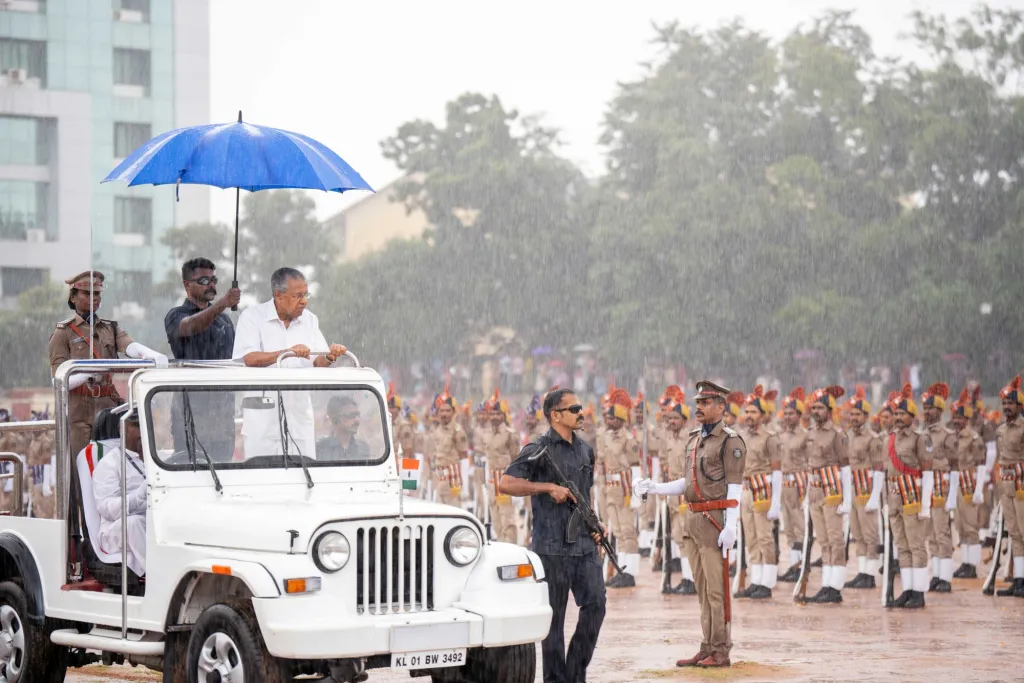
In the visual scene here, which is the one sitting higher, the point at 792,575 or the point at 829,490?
the point at 829,490

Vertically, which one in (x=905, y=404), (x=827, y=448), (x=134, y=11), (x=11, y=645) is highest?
(x=134, y=11)

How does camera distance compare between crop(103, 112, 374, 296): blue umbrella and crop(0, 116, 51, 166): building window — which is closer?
crop(103, 112, 374, 296): blue umbrella

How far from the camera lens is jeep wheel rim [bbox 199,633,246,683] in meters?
7.94

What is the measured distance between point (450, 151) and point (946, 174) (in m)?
15.7

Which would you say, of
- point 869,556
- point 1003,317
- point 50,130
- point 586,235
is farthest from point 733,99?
point 869,556

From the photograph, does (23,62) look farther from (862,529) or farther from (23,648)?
(23,648)

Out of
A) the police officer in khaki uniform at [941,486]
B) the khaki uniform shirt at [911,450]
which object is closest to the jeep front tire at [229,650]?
the khaki uniform shirt at [911,450]

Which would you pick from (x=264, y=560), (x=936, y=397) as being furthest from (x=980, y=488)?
(x=264, y=560)

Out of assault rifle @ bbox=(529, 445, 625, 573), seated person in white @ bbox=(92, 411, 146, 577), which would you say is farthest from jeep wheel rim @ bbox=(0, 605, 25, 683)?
assault rifle @ bbox=(529, 445, 625, 573)

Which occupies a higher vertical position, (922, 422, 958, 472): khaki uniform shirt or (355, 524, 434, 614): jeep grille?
(922, 422, 958, 472): khaki uniform shirt

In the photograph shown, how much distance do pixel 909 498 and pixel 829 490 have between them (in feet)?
3.86

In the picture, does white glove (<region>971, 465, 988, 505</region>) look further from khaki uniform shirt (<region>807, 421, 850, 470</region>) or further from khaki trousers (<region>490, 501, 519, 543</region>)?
khaki trousers (<region>490, 501, 519, 543</region>)

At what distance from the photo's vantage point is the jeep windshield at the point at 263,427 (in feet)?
29.4

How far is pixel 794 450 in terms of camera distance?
1877 cm
